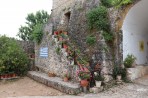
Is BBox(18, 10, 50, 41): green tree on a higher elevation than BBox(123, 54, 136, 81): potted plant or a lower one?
higher

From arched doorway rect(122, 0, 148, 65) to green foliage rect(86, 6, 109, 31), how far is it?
950mm

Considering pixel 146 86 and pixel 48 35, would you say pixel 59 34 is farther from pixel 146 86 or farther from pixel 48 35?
pixel 146 86

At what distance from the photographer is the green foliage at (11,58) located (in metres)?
12.0

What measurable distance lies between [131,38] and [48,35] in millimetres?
4953

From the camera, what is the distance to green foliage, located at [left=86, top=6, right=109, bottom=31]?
9737 mm

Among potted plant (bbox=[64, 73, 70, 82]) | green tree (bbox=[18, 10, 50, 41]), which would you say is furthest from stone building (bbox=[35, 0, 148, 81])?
green tree (bbox=[18, 10, 50, 41])

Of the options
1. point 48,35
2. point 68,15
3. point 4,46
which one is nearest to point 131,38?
point 48,35

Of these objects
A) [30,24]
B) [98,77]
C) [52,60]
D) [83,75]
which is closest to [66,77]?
[83,75]

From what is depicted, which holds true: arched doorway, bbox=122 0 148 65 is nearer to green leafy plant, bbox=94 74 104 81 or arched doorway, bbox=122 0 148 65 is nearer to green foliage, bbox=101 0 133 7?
green foliage, bbox=101 0 133 7

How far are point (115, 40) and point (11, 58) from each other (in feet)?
20.6

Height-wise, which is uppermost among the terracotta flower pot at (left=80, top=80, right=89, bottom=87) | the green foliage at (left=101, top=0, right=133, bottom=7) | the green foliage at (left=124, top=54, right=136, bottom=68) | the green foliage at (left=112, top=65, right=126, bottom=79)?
the green foliage at (left=101, top=0, right=133, bottom=7)

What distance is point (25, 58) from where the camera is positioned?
Result: 13.0 metres

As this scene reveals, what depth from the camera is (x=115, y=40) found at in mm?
9711

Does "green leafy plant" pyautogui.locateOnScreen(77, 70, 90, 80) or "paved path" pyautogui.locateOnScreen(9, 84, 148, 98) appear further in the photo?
"green leafy plant" pyautogui.locateOnScreen(77, 70, 90, 80)
